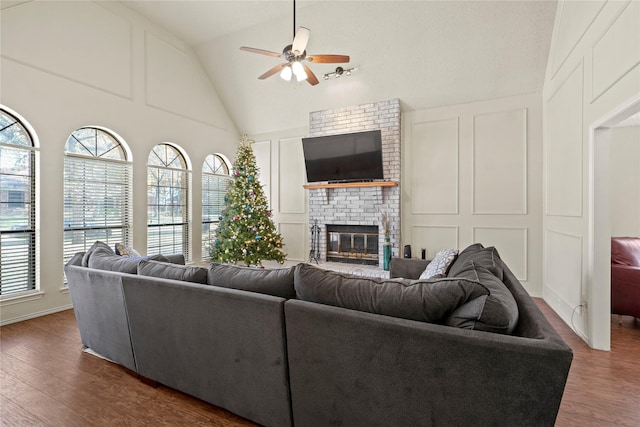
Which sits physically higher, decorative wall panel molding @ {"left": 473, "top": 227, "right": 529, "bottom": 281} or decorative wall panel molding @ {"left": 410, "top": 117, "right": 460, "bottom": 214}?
decorative wall panel molding @ {"left": 410, "top": 117, "right": 460, "bottom": 214}

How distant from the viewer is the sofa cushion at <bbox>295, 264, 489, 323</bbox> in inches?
55.5

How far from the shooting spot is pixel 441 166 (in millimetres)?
5246

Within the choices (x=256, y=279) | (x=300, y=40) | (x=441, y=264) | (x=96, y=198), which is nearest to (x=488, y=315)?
(x=256, y=279)

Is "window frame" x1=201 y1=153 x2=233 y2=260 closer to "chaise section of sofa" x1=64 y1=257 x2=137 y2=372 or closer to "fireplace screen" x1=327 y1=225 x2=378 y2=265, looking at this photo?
"fireplace screen" x1=327 y1=225 x2=378 y2=265

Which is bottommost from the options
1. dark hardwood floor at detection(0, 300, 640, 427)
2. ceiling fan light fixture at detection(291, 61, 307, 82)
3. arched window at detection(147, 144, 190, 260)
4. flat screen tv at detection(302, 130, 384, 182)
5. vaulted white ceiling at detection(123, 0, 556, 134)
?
dark hardwood floor at detection(0, 300, 640, 427)

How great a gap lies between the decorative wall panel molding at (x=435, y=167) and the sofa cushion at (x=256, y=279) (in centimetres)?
399

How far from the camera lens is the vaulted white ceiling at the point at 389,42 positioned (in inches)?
166

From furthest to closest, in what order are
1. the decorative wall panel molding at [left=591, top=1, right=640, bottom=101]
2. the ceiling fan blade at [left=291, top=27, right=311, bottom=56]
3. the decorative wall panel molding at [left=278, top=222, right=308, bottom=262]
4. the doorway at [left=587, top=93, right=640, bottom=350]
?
1. the decorative wall panel molding at [left=278, top=222, right=308, bottom=262]
2. the ceiling fan blade at [left=291, top=27, right=311, bottom=56]
3. the doorway at [left=587, top=93, right=640, bottom=350]
4. the decorative wall panel molding at [left=591, top=1, right=640, bottom=101]

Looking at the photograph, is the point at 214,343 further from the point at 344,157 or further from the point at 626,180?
the point at 626,180

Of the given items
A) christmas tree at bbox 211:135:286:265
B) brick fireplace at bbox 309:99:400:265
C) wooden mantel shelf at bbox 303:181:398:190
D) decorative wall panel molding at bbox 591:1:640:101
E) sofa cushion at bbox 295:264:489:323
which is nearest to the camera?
sofa cushion at bbox 295:264:489:323

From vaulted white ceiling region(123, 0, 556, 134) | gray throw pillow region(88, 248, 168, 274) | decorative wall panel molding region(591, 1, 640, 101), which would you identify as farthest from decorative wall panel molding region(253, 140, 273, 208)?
decorative wall panel molding region(591, 1, 640, 101)

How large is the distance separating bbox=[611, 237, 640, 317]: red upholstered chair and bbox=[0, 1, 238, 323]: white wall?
20.2 feet

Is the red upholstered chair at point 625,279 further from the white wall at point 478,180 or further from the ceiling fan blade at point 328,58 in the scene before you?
the ceiling fan blade at point 328,58

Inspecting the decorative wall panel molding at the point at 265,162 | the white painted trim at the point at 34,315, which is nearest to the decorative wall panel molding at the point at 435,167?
the decorative wall panel molding at the point at 265,162
